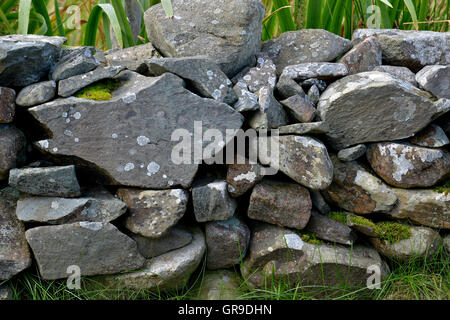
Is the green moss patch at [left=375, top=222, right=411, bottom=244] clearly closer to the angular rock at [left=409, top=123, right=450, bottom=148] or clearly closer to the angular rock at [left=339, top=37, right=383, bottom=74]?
A: the angular rock at [left=409, top=123, right=450, bottom=148]

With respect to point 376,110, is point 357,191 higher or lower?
lower

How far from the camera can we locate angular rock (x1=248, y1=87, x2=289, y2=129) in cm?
244

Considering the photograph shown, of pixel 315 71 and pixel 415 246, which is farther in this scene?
pixel 315 71

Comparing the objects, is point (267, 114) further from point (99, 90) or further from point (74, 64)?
point (74, 64)

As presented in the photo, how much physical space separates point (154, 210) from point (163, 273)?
1.19 feet

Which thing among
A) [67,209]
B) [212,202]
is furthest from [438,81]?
[67,209]

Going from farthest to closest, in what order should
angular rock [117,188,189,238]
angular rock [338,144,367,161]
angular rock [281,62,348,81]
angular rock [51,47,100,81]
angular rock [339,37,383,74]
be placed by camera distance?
angular rock [339,37,383,74], angular rock [281,62,348,81], angular rock [338,144,367,161], angular rock [51,47,100,81], angular rock [117,188,189,238]

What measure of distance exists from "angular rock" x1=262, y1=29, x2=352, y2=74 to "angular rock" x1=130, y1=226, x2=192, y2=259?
1311mm

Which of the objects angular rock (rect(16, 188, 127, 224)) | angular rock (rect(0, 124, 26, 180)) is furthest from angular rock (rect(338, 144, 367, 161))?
angular rock (rect(0, 124, 26, 180))

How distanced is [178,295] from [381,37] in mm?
2216

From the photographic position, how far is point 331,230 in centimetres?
250

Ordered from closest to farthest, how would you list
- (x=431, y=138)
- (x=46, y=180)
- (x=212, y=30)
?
(x=46, y=180) → (x=431, y=138) → (x=212, y=30)

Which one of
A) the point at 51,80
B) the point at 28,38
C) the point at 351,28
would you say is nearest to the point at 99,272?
the point at 51,80

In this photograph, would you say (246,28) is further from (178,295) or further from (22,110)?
(178,295)
